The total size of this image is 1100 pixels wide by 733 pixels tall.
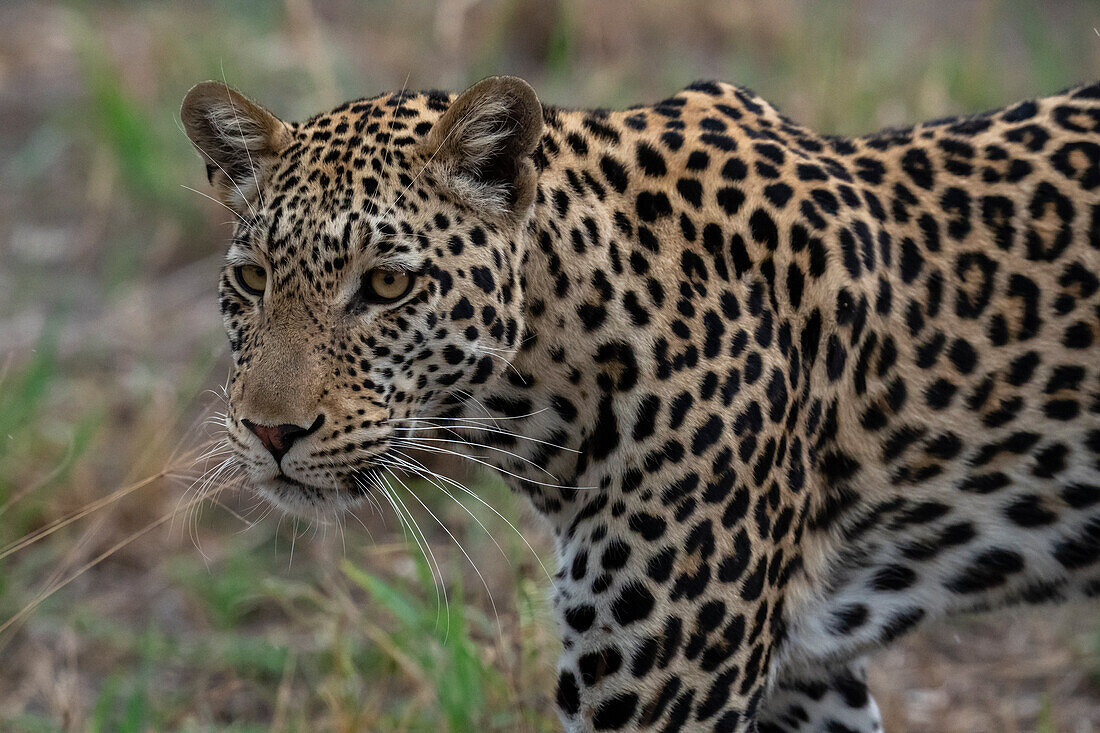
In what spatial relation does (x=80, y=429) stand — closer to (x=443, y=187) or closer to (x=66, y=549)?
(x=66, y=549)

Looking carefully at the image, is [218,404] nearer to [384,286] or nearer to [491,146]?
[384,286]

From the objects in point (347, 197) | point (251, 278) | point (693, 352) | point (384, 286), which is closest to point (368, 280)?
point (384, 286)

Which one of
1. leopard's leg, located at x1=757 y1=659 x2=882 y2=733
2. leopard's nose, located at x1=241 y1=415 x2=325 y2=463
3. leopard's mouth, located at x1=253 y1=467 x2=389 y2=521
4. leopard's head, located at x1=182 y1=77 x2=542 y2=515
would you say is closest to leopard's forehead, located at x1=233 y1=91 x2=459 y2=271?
leopard's head, located at x1=182 y1=77 x2=542 y2=515

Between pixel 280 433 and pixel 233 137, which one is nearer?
pixel 280 433

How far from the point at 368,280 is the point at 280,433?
0.47 meters

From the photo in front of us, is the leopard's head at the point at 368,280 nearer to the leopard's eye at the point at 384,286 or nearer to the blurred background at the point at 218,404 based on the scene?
the leopard's eye at the point at 384,286

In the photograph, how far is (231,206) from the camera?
12.5 ft

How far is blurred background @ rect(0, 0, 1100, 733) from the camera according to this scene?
512 cm

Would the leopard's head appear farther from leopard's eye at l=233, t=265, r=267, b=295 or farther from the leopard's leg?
the leopard's leg

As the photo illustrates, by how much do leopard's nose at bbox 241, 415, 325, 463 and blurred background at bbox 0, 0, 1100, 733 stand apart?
564 millimetres

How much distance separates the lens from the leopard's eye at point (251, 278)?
11.6 ft

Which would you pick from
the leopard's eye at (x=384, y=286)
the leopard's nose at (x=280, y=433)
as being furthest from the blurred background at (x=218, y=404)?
the leopard's eye at (x=384, y=286)

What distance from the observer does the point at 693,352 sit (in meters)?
3.63

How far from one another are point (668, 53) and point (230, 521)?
6379 millimetres
